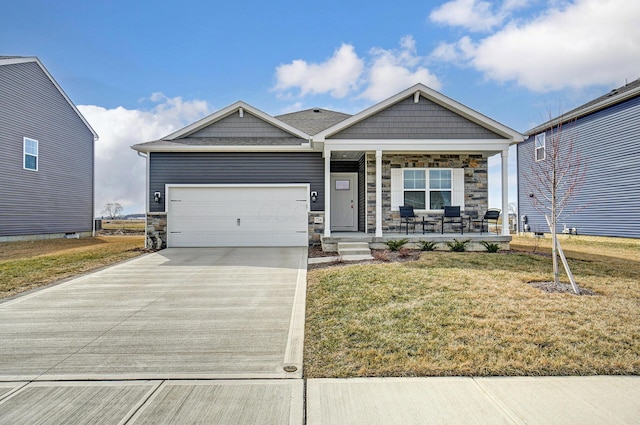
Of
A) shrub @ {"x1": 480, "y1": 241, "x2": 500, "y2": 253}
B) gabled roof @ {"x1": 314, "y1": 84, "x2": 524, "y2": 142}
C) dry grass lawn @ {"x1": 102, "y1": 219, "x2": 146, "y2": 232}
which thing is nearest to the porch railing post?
gabled roof @ {"x1": 314, "y1": 84, "x2": 524, "y2": 142}

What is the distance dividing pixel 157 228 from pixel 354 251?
22.7 feet

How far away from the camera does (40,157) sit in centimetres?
1569

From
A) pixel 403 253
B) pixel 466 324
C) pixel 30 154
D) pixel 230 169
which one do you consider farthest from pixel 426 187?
pixel 30 154

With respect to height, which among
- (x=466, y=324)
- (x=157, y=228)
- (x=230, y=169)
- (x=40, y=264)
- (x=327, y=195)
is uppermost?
(x=230, y=169)

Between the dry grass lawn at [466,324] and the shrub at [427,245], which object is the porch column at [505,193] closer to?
the shrub at [427,245]

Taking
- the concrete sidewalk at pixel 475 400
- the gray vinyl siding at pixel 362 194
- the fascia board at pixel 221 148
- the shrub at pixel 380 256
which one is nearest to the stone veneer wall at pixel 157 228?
the fascia board at pixel 221 148

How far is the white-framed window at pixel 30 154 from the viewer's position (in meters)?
14.9

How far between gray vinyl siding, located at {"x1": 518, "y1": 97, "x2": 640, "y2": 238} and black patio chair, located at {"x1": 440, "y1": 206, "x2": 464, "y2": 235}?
213 inches

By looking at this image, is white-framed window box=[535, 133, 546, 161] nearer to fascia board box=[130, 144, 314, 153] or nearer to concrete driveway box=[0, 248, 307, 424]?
fascia board box=[130, 144, 314, 153]

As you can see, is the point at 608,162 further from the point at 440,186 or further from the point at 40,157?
the point at 40,157

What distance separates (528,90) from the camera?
12164 millimetres

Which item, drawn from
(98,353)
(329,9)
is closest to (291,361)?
(98,353)

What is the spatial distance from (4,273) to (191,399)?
7654mm

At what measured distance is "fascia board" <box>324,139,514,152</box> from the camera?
10656 millimetres
